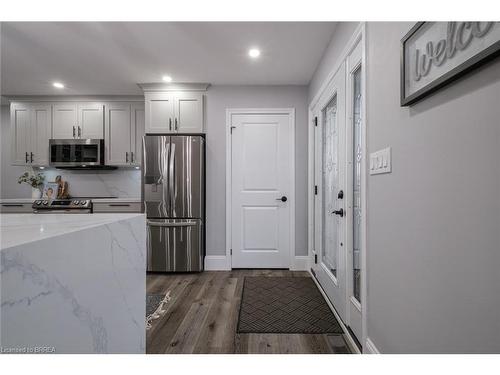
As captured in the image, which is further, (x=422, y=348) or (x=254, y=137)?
(x=254, y=137)

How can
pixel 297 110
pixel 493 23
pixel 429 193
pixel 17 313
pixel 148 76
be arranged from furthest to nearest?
1. pixel 297 110
2. pixel 148 76
3. pixel 429 193
4. pixel 493 23
5. pixel 17 313

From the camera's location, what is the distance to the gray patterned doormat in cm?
201

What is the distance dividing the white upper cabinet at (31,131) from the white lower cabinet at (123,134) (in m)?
0.90

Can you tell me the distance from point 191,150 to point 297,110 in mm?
1483

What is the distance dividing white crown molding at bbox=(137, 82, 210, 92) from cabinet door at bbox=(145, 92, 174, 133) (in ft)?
0.21

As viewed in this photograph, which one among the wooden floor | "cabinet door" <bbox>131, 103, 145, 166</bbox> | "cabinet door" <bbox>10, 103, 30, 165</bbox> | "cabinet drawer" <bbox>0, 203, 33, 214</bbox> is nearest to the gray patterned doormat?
the wooden floor

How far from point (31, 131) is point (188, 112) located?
2451mm

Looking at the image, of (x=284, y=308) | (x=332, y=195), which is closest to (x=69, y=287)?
(x=284, y=308)

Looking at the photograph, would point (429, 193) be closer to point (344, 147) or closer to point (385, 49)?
point (385, 49)

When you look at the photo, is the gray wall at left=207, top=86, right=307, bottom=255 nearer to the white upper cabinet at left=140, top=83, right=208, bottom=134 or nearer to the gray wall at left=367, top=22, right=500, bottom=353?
the white upper cabinet at left=140, top=83, right=208, bottom=134

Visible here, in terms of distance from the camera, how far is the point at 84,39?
7.97 ft

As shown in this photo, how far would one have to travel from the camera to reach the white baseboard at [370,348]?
144cm

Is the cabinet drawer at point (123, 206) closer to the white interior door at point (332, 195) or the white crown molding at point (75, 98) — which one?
the white crown molding at point (75, 98)

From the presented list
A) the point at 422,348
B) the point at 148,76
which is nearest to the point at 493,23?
the point at 422,348
